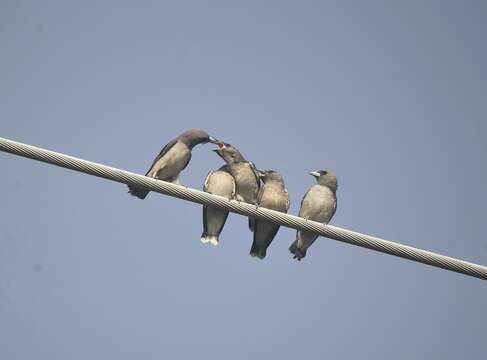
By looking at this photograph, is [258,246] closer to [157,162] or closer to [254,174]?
[254,174]

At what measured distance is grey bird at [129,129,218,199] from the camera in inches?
418

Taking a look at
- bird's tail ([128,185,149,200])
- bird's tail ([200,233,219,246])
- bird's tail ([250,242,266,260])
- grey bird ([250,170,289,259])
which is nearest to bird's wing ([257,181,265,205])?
grey bird ([250,170,289,259])

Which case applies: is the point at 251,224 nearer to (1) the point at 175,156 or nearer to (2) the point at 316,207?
(2) the point at 316,207

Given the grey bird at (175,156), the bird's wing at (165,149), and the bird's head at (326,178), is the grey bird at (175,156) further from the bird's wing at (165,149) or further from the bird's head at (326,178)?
the bird's head at (326,178)

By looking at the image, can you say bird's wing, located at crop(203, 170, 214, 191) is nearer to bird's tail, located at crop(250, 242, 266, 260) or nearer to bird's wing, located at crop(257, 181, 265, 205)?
bird's wing, located at crop(257, 181, 265, 205)

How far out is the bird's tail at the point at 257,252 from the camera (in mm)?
10477

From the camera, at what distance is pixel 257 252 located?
1052 cm

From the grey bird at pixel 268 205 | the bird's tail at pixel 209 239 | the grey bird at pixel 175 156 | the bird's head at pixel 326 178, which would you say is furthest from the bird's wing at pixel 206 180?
the bird's head at pixel 326 178

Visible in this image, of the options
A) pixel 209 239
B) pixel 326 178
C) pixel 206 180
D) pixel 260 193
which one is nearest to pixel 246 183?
pixel 260 193

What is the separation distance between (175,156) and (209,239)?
3.89 ft

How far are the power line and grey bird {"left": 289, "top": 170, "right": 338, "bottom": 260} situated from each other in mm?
2995

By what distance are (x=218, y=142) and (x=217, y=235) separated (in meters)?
1.46

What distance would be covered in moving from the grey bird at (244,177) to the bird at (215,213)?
16 cm

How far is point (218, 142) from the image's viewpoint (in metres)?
11.2
